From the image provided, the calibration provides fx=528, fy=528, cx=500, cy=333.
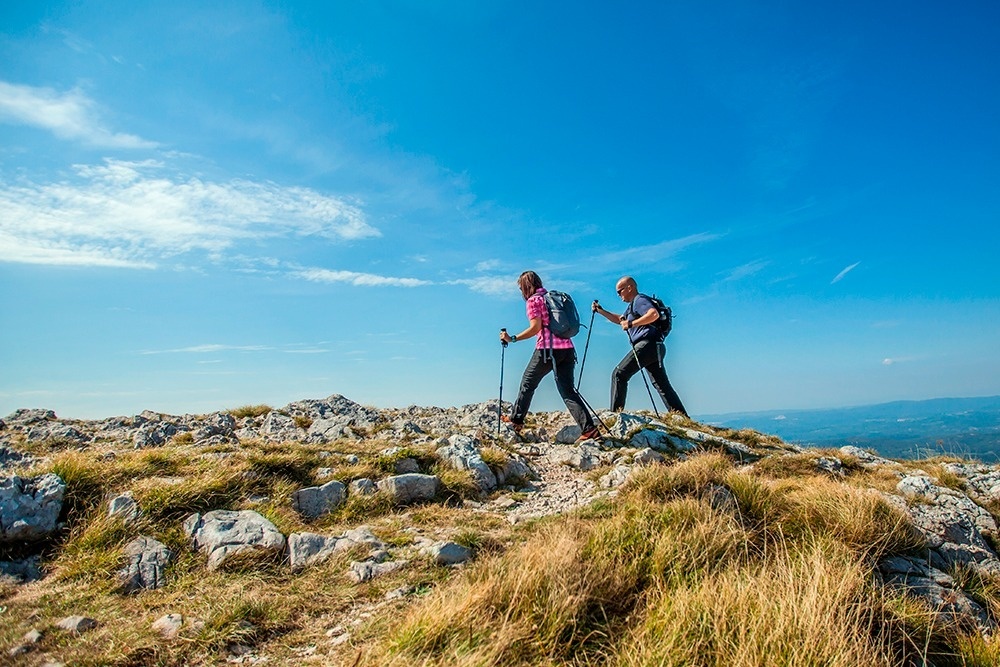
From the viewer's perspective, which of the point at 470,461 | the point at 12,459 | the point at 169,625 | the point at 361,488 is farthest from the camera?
the point at 12,459

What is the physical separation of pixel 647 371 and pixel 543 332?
417cm

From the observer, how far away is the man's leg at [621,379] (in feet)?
43.4

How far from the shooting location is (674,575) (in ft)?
14.6

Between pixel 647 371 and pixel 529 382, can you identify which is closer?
pixel 529 382

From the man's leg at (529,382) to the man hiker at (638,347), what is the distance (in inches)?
119

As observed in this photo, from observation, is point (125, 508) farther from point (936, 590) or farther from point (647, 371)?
point (647, 371)

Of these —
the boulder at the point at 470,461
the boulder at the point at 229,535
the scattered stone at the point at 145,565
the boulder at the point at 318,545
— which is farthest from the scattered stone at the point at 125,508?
the boulder at the point at 470,461

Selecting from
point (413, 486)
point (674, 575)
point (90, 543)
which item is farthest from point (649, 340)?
point (90, 543)

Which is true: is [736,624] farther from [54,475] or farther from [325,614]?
[54,475]

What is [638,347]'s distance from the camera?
12969mm

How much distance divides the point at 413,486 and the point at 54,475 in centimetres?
410

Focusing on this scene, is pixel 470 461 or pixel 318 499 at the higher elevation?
pixel 470 461

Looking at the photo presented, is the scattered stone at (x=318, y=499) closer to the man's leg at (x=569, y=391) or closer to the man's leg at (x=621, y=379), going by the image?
the man's leg at (x=569, y=391)

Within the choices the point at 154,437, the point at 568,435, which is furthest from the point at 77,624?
the point at 568,435
